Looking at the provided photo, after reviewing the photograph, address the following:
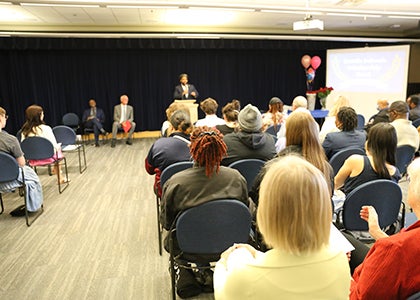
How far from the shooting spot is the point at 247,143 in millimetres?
3109

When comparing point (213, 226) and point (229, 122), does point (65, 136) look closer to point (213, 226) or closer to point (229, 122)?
point (229, 122)

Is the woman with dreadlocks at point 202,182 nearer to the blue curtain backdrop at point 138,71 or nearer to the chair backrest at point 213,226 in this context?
the chair backrest at point 213,226

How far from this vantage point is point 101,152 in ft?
25.4

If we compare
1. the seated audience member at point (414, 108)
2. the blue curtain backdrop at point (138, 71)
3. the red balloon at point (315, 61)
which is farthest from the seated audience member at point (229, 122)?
the red balloon at point (315, 61)

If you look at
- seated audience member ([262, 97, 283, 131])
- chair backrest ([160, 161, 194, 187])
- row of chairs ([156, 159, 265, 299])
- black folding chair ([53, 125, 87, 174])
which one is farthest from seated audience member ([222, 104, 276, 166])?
black folding chair ([53, 125, 87, 174])

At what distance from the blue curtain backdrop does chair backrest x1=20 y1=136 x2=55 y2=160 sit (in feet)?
15.7

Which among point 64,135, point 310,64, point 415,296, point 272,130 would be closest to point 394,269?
point 415,296

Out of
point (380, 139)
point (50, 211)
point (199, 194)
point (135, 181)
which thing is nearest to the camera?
point (199, 194)

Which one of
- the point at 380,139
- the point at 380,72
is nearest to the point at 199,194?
the point at 380,139

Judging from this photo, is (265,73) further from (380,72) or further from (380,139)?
(380,139)

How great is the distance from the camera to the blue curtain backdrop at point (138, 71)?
8.72 meters

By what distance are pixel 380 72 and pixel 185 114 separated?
700 centimetres

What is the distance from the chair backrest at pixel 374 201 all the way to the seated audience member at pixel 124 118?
22.9ft

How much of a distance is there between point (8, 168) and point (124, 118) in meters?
5.31
